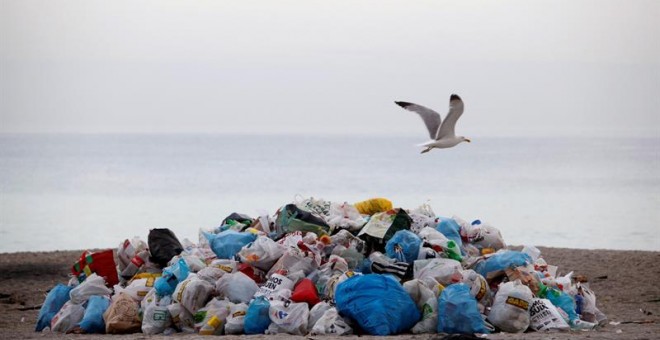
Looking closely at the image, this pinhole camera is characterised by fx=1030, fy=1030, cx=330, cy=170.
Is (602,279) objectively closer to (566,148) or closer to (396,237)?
(396,237)

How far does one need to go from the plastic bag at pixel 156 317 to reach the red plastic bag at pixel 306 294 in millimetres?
947

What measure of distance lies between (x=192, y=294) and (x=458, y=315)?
1889mm

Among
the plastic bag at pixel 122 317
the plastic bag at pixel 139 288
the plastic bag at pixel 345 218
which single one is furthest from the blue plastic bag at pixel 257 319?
the plastic bag at pixel 345 218

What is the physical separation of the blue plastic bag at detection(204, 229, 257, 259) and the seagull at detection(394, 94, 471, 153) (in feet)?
9.38

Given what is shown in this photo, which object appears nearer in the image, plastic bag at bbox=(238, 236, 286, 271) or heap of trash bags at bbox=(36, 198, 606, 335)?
heap of trash bags at bbox=(36, 198, 606, 335)

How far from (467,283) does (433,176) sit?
35930 millimetres

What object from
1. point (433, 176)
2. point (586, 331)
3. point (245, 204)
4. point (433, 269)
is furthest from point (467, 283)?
point (433, 176)

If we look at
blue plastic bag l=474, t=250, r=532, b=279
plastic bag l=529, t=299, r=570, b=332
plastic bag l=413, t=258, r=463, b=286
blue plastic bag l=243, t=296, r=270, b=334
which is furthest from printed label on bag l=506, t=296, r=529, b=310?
blue plastic bag l=243, t=296, r=270, b=334

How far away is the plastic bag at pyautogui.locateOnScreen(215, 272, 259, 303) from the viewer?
7.42m

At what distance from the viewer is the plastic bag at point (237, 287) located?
7.42 meters

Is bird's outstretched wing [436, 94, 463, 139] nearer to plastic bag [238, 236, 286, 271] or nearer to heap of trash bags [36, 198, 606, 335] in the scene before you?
heap of trash bags [36, 198, 606, 335]

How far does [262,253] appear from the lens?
7691mm

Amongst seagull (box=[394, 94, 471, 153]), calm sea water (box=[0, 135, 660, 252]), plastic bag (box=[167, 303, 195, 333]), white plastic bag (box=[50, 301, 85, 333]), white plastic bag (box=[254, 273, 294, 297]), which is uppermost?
seagull (box=[394, 94, 471, 153])

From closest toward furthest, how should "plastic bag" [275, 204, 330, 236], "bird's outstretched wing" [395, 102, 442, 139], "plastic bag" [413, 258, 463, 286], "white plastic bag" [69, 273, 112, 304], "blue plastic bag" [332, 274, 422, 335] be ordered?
"blue plastic bag" [332, 274, 422, 335], "plastic bag" [413, 258, 463, 286], "white plastic bag" [69, 273, 112, 304], "plastic bag" [275, 204, 330, 236], "bird's outstretched wing" [395, 102, 442, 139]
